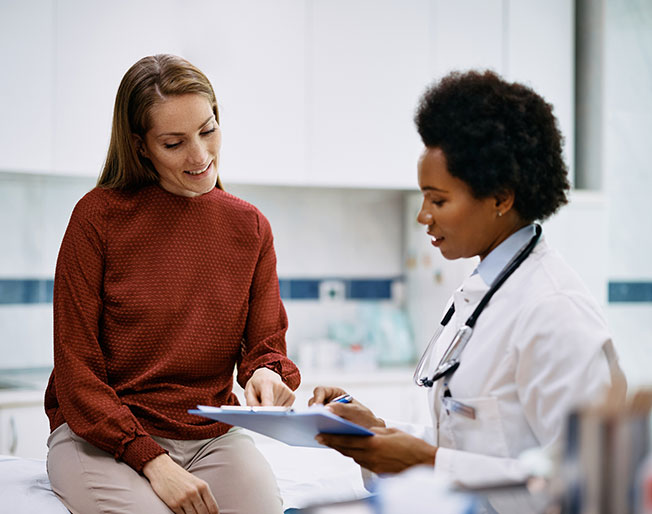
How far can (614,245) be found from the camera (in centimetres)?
368

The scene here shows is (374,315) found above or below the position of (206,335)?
below

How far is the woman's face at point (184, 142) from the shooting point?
1662mm

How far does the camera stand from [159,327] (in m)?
1.65

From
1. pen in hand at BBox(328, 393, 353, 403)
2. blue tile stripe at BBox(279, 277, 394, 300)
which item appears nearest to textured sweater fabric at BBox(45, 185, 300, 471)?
pen in hand at BBox(328, 393, 353, 403)

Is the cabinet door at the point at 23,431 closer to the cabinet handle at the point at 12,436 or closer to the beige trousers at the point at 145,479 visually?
the cabinet handle at the point at 12,436

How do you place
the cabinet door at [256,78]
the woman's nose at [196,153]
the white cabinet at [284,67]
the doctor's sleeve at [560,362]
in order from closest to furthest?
the doctor's sleeve at [560,362]
the woman's nose at [196,153]
the white cabinet at [284,67]
the cabinet door at [256,78]

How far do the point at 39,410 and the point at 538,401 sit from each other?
225cm

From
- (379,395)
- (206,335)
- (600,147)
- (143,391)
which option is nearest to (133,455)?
(143,391)

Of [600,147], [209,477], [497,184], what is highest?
[600,147]

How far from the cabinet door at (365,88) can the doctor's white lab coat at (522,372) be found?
2075 millimetres

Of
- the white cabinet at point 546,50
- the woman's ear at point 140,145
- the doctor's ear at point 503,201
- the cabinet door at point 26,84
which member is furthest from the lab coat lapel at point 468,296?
the white cabinet at point 546,50

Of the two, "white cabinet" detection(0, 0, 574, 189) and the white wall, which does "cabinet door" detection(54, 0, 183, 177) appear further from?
the white wall

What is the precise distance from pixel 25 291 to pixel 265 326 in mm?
1852

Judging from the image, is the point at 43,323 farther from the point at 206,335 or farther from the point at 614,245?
the point at 614,245
